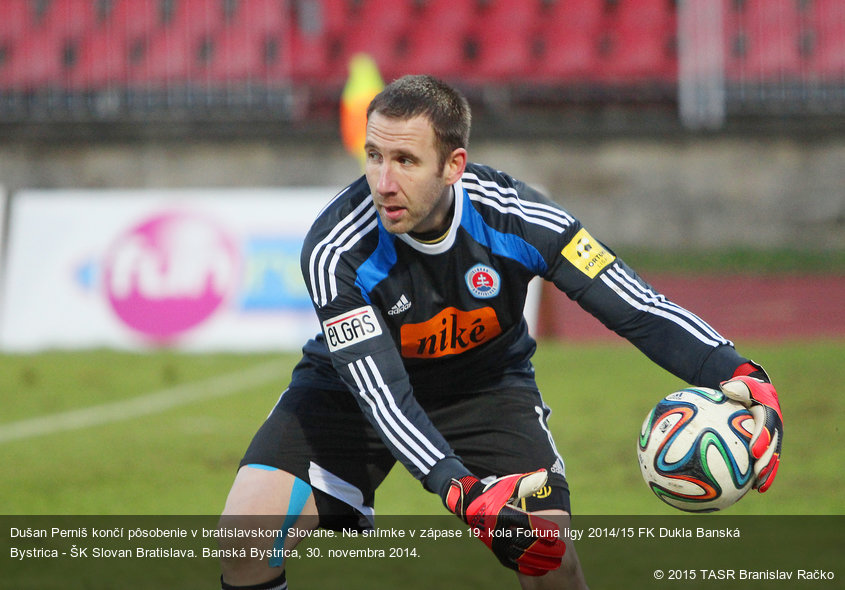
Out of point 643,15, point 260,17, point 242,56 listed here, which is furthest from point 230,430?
point 643,15

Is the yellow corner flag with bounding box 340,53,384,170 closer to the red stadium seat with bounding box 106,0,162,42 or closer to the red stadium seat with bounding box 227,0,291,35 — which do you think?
the red stadium seat with bounding box 227,0,291,35

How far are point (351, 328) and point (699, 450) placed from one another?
1.18 m

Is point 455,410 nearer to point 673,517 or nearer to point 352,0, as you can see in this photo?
point 673,517

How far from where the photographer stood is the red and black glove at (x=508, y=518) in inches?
127

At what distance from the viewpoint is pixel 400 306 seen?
3881 millimetres

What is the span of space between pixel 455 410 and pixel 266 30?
12112mm

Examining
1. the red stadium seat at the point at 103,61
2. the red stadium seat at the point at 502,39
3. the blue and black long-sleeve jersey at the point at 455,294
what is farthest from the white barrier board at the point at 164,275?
the blue and black long-sleeve jersey at the point at 455,294

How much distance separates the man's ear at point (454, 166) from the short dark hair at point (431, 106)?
0.06ft

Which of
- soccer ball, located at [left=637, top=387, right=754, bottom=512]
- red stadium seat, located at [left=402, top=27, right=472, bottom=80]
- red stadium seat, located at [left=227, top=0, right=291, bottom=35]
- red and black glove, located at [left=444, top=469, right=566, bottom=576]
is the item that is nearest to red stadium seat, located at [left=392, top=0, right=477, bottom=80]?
red stadium seat, located at [left=402, top=27, right=472, bottom=80]

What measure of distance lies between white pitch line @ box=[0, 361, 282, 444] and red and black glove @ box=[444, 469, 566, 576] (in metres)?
5.41

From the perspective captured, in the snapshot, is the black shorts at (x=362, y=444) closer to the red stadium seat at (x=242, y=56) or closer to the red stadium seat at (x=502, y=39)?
the red stadium seat at (x=242, y=56)

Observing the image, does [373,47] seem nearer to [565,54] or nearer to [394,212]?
[565,54]

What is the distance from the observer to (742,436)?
346cm

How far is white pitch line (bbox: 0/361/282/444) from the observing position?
813 cm
